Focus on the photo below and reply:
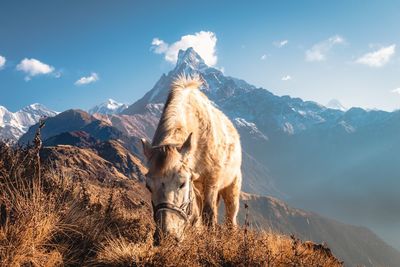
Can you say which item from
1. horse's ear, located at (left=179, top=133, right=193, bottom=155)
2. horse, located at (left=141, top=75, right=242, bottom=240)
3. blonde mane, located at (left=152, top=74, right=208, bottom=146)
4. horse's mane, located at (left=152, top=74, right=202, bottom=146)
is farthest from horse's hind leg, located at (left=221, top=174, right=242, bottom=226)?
horse's ear, located at (left=179, top=133, right=193, bottom=155)

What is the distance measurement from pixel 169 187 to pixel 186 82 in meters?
5.96

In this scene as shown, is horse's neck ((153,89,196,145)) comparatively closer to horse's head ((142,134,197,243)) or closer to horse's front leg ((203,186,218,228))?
horse's head ((142,134,197,243))

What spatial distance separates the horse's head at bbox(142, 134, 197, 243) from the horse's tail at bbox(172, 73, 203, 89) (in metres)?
4.76

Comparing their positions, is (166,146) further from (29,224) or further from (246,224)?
(29,224)

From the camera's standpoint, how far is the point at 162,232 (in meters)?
6.27

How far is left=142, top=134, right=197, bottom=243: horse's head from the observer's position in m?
6.59

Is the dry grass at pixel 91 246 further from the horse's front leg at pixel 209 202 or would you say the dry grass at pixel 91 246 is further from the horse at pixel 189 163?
the horse's front leg at pixel 209 202

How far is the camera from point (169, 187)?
6.85m

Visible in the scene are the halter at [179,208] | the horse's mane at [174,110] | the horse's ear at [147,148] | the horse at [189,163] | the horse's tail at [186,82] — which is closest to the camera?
the halter at [179,208]

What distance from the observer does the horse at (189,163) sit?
6.80 meters

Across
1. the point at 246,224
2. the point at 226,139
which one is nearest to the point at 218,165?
the point at 226,139

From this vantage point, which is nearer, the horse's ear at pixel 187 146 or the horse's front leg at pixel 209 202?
the horse's ear at pixel 187 146

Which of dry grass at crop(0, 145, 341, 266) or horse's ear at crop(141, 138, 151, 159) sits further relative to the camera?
horse's ear at crop(141, 138, 151, 159)

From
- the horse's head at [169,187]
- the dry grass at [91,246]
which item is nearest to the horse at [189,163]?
→ the horse's head at [169,187]
